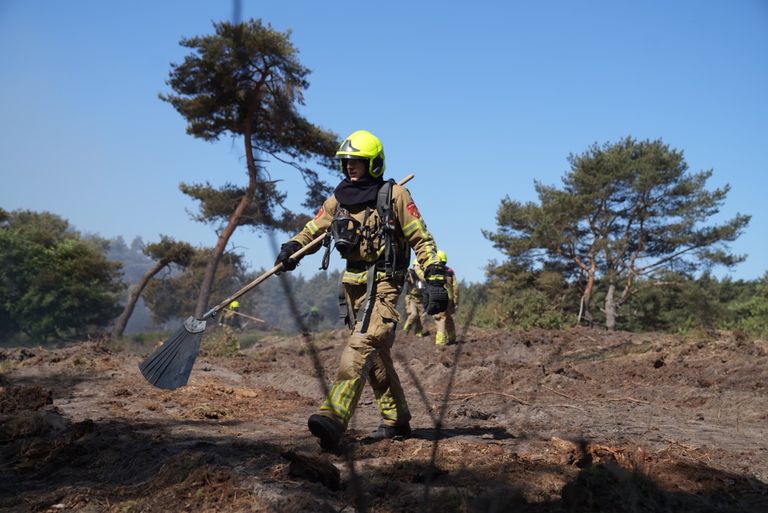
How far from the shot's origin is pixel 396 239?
5281 mm

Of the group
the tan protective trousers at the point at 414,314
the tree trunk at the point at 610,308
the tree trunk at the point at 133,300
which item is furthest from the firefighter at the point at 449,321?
the tree trunk at the point at 610,308

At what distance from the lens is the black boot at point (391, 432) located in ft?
17.1

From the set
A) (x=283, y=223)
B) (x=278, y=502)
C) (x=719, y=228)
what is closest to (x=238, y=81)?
(x=283, y=223)

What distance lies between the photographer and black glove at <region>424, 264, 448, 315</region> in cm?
504

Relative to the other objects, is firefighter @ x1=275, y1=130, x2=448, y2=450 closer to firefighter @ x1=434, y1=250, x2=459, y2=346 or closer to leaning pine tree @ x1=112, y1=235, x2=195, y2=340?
firefighter @ x1=434, y1=250, x2=459, y2=346

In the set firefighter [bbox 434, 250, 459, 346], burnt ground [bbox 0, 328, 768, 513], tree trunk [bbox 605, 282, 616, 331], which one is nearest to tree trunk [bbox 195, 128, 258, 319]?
firefighter [bbox 434, 250, 459, 346]

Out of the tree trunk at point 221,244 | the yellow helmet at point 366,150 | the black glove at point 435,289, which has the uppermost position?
the tree trunk at point 221,244

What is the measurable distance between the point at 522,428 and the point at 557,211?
2721 centimetres

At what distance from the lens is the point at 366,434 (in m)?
5.51

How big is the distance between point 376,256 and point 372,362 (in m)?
0.82

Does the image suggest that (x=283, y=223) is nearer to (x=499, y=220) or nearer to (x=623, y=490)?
(x=499, y=220)

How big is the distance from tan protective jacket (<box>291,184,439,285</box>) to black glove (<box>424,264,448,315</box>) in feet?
0.24

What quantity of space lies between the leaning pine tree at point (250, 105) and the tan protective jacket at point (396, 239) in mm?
14372

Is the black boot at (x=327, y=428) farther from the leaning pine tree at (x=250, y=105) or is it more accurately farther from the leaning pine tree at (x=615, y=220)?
the leaning pine tree at (x=615, y=220)
